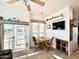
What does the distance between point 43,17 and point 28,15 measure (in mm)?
1806

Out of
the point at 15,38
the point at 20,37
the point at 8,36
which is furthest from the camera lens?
the point at 20,37

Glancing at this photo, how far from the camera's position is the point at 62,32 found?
5.71 m

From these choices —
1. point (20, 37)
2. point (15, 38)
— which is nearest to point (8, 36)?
point (15, 38)

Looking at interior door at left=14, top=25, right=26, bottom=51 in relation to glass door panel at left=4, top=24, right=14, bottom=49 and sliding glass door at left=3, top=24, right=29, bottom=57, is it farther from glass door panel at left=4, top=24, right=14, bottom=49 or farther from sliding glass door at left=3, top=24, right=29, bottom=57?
glass door panel at left=4, top=24, right=14, bottom=49

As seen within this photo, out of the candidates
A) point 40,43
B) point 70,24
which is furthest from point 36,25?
point 70,24

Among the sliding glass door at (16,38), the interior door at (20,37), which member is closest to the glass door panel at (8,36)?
the sliding glass door at (16,38)

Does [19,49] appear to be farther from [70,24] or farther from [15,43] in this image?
[70,24]

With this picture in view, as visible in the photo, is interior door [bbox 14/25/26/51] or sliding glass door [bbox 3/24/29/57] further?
interior door [bbox 14/25/26/51]

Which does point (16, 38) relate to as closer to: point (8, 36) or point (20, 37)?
point (20, 37)

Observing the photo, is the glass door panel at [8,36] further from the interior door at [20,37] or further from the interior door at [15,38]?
the interior door at [20,37]

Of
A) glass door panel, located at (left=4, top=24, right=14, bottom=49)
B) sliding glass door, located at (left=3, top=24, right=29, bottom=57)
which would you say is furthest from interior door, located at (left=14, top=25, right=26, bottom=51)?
glass door panel, located at (left=4, top=24, right=14, bottom=49)

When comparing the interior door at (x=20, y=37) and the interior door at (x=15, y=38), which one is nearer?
the interior door at (x=15, y=38)

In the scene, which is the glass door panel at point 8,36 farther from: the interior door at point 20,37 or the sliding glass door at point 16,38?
the interior door at point 20,37

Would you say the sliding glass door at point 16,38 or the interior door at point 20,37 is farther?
the interior door at point 20,37
